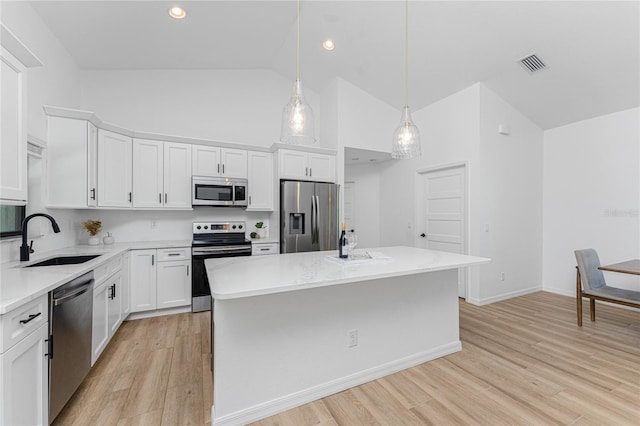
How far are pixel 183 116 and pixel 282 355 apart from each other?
3.81m

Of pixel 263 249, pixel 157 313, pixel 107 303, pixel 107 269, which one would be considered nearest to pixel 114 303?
pixel 107 303

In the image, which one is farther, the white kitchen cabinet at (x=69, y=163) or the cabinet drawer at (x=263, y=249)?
the cabinet drawer at (x=263, y=249)

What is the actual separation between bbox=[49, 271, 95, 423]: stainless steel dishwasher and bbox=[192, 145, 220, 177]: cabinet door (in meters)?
2.11

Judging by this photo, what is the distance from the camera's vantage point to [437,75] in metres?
3.98

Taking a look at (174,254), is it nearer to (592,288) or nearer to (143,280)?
(143,280)

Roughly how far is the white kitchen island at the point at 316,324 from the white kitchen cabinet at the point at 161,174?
2063mm

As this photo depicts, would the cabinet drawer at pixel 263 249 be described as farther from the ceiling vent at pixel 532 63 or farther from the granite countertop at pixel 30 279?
the ceiling vent at pixel 532 63

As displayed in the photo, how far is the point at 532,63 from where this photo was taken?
3430 millimetres

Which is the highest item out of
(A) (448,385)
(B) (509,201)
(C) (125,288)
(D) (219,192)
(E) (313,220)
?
(D) (219,192)

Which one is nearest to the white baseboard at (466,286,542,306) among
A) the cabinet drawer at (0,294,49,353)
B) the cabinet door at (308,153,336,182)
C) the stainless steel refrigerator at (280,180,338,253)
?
the stainless steel refrigerator at (280,180,338,253)

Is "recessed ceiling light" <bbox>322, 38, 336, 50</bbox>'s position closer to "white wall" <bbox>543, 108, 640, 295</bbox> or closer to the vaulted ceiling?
the vaulted ceiling

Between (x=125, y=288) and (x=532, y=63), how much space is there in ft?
18.0

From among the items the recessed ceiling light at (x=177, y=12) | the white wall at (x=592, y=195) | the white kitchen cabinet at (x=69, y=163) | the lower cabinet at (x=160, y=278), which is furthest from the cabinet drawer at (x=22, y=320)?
A: the white wall at (x=592, y=195)

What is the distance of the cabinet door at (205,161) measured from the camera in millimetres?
3932
